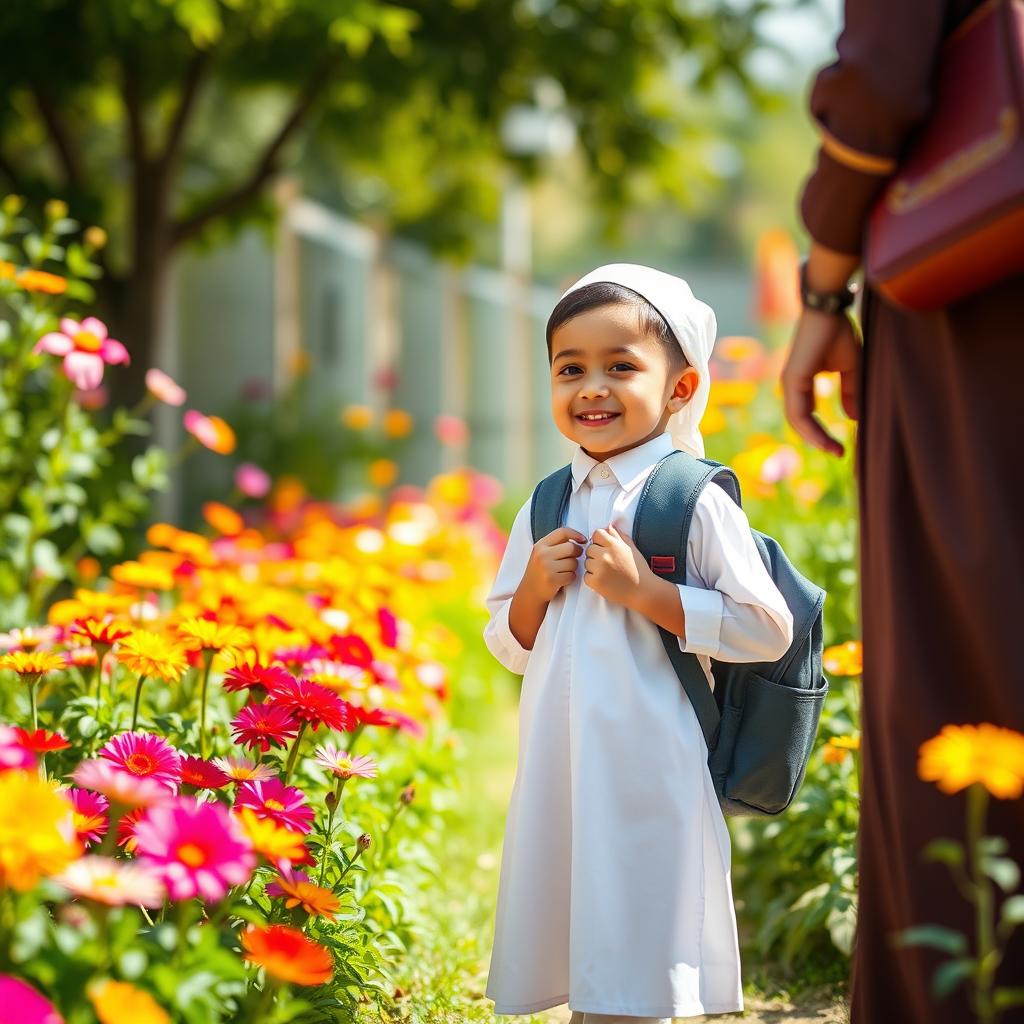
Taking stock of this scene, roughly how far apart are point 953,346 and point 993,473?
0.14 metres

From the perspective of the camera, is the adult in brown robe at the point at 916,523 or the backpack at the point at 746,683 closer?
the adult in brown robe at the point at 916,523

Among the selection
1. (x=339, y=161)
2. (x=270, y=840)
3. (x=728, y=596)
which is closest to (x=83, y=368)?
(x=728, y=596)

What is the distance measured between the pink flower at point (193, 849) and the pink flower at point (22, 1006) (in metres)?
0.18

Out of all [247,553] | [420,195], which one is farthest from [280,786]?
[420,195]

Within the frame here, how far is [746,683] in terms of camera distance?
1953 millimetres

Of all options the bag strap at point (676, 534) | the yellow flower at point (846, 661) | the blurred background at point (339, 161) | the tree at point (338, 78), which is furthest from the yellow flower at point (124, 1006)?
the tree at point (338, 78)

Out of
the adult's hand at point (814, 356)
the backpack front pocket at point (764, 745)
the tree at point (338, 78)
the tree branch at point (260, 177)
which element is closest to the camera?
the adult's hand at point (814, 356)

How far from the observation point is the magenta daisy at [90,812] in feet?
5.16

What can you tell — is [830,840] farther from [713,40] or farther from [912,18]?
[713,40]

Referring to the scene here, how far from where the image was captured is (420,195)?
792 centimetres

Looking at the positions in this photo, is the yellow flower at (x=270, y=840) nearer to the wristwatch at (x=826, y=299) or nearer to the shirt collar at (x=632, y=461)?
the shirt collar at (x=632, y=461)

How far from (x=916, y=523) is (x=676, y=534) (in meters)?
0.44

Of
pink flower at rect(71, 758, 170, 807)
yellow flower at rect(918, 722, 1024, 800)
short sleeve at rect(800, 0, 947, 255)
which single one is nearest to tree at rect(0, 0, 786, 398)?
short sleeve at rect(800, 0, 947, 255)

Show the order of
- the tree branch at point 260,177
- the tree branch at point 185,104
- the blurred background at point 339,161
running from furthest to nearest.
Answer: the tree branch at point 260,177 < the tree branch at point 185,104 < the blurred background at point 339,161
